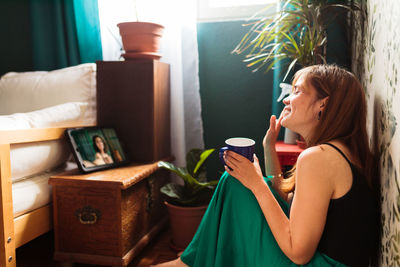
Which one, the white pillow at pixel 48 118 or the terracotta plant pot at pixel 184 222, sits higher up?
the white pillow at pixel 48 118

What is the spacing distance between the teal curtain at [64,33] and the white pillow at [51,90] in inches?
10.2

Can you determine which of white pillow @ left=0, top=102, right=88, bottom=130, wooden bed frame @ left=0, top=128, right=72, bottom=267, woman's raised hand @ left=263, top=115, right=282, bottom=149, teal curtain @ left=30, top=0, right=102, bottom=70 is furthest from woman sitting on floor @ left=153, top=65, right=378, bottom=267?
teal curtain @ left=30, top=0, right=102, bottom=70

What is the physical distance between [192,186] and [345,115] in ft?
3.23

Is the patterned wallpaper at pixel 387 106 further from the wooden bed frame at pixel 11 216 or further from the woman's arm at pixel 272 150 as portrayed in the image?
the wooden bed frame at pixel 11 216

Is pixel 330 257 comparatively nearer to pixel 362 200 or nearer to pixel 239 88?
pixel 362 200

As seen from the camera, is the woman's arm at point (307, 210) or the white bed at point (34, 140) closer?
the woman's arm at point (307, 210)

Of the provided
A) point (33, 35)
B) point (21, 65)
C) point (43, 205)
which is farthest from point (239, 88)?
point (21, 65)

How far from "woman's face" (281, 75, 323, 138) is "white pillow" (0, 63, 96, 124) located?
1237mm

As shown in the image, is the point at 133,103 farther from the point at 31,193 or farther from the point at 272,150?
the point at 272,150

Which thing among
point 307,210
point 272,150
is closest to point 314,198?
point 307,210

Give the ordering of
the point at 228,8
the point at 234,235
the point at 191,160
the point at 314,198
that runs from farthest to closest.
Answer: the point at 228,8, the point at 191,160, the point at 234,235, the point at 314,198

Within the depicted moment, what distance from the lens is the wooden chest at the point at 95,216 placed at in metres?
1.48

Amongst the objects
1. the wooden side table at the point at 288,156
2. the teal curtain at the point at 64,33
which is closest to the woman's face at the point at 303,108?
the wooden side table at the point at 288,156

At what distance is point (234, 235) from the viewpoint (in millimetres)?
1088
